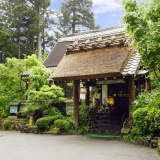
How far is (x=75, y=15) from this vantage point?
3447 cm

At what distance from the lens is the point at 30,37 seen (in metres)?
30.6

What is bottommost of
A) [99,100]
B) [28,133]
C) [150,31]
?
[28,133]

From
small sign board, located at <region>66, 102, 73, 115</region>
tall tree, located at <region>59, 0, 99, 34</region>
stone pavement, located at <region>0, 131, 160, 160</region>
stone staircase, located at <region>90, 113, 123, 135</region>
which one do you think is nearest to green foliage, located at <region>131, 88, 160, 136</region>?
stone pavement, located at <region>0, 131, 160, 160</region>

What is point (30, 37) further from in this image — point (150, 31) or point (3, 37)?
point (150, 31)

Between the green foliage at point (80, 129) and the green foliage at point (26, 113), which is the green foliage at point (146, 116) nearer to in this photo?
the green foliage at point (80, 129)

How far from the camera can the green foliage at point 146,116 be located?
8320 millimetres

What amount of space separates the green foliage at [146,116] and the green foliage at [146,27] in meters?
1.38

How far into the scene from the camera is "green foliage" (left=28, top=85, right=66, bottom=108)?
14.3 meters

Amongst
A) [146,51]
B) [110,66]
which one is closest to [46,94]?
[110,66]

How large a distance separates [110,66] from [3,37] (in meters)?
21.4

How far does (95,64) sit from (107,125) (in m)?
4.36

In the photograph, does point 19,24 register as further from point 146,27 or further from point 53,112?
point 146,27

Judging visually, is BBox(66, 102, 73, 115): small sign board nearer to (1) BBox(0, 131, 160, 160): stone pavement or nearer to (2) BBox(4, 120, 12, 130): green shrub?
(2) BBox(4, 120, 12, 130): green shrub

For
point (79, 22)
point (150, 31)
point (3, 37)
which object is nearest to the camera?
point (150, 31)
